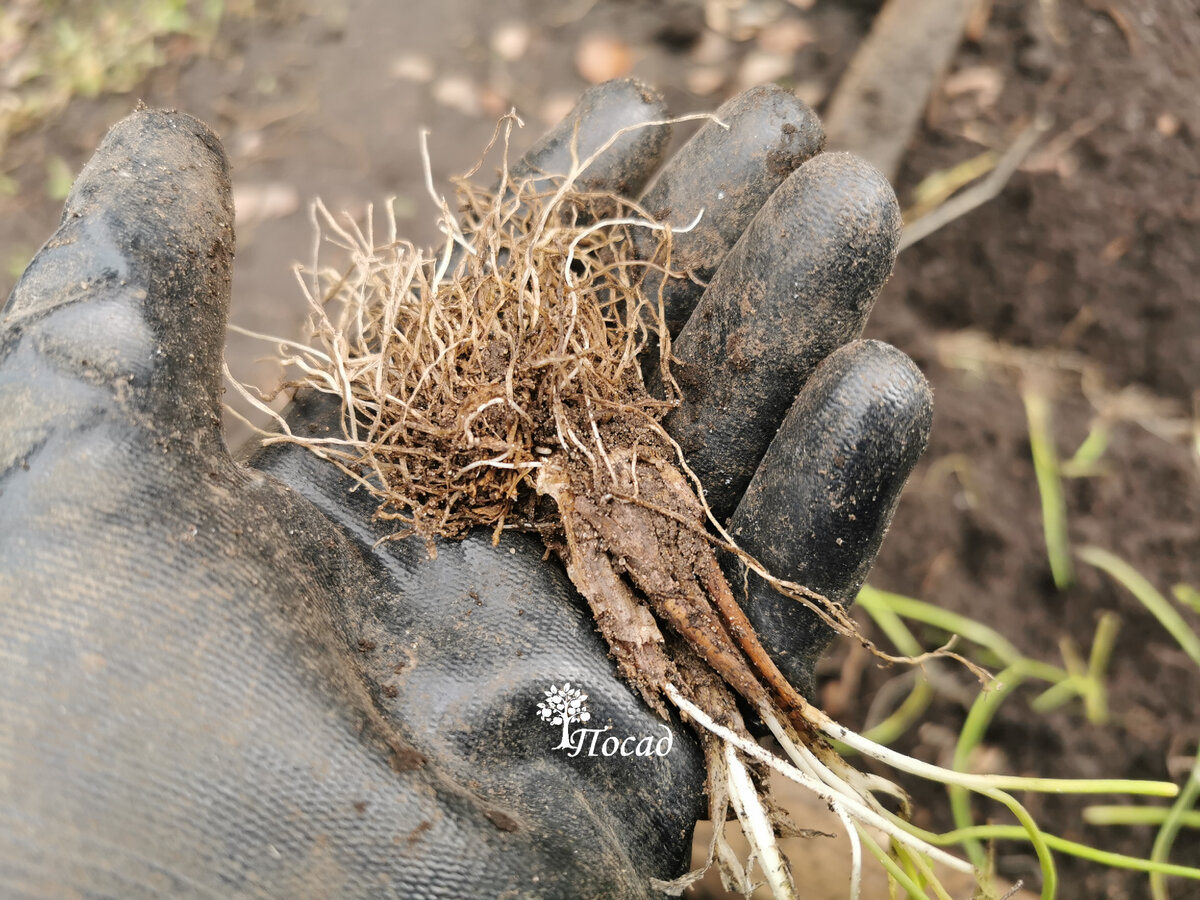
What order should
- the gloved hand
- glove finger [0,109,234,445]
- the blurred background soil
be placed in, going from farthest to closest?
the blurred background soil
glove finger [0,109,234,445]
the gloved hand

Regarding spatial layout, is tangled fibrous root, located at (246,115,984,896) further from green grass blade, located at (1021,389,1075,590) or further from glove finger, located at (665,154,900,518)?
green grass blade, located at (1021,389,1075,590)

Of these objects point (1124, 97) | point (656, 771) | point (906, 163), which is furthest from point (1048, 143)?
point (656, 771)

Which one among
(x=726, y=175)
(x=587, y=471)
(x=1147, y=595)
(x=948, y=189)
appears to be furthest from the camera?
(x=948, y=189)

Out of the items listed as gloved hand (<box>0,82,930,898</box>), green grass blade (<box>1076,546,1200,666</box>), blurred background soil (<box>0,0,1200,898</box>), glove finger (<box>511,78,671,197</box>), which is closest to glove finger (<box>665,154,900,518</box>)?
gloved hand (<box>0,82,930,898</box>)

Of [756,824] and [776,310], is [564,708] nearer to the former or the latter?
[756,824]

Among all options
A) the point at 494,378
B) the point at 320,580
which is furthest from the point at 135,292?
the point at 494,378
